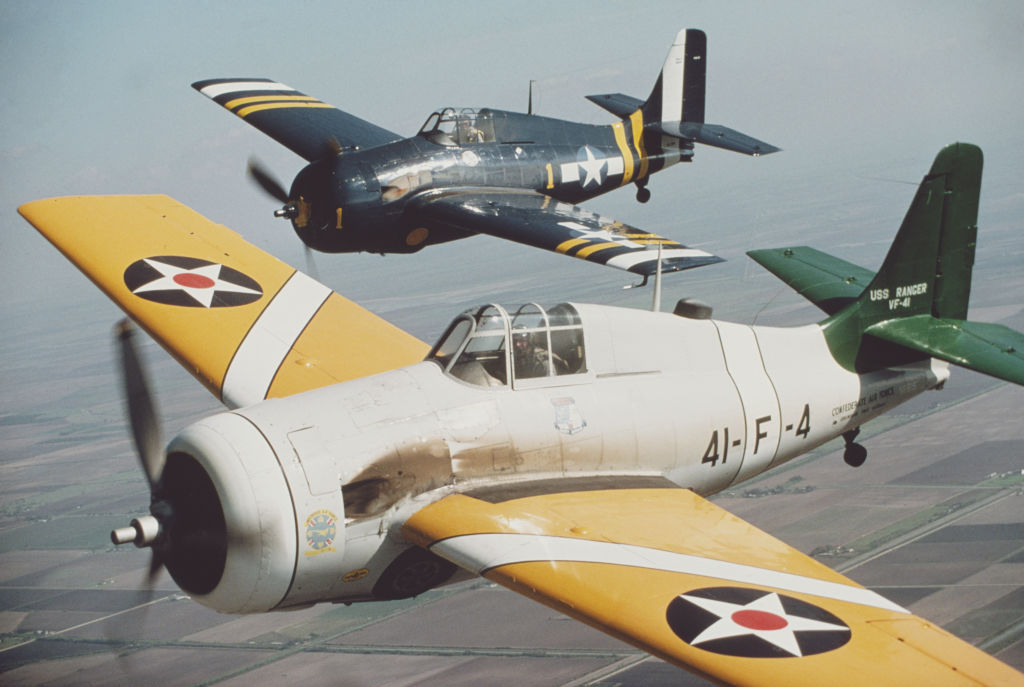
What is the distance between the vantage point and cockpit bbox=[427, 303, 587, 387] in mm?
10359

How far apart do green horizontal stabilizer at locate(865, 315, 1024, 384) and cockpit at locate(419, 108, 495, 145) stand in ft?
33.5

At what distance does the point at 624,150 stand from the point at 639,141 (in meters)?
0.74

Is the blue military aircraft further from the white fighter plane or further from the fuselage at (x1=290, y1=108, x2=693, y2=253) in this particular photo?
the white fighter plane

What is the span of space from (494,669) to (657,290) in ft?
155

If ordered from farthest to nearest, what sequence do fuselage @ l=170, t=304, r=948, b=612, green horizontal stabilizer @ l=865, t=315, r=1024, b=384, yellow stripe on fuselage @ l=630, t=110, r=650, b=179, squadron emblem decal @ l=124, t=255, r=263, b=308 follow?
yellow stripe on fuselage @ l=630, t=110, r=650, b=179 → squadron emblem decal @ l=124, t=255, r=263, b=308 → green horizontal stabilizer @ l=865, t=315, r=1024, b=384 → fuselage @ l=170, t=304, r=948, b=612

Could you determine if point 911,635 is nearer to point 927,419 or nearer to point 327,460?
point 327,460

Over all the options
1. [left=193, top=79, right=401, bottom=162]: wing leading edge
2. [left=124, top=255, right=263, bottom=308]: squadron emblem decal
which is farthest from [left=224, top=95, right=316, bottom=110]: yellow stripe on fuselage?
[left=124, top=255, right=263, bottom=308]: squadron emblem decal

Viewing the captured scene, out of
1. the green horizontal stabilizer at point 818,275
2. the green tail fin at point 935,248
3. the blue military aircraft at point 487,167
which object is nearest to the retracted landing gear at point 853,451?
the green tail fin at point 935,248

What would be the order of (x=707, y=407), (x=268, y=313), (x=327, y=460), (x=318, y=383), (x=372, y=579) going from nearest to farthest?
(x=327, y=460) < (x=372, y=579) < (x=707, y=407) < (x=318, y=383) < (x=268, y=313)

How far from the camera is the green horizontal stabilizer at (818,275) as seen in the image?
1504 centimetres

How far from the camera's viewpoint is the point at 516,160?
69.4 ft

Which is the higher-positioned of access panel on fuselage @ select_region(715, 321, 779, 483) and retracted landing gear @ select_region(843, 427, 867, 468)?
access panel on fuselage @ select_region(715, 321, 779, 483)

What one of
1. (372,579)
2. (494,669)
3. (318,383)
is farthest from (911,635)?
(494,669)

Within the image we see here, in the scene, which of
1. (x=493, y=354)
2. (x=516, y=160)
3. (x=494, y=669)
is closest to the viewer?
(x=493, y=354)
